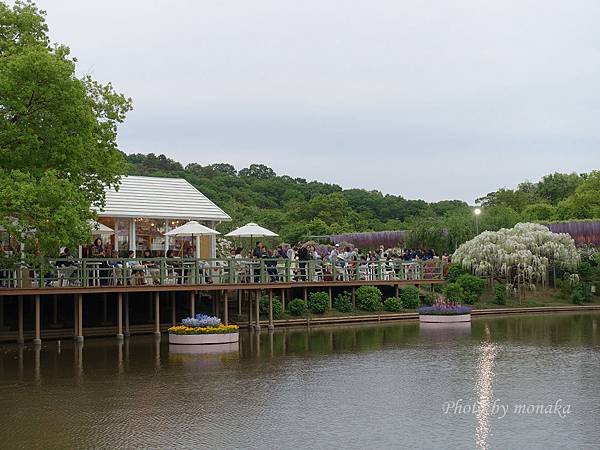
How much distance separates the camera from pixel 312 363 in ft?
66.0

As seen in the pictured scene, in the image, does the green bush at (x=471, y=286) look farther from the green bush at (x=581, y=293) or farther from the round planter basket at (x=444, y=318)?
the round planter basket at (x=444, y=318)

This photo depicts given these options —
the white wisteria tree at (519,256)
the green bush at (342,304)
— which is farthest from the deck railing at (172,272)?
the white wisteria tree at (519,256)

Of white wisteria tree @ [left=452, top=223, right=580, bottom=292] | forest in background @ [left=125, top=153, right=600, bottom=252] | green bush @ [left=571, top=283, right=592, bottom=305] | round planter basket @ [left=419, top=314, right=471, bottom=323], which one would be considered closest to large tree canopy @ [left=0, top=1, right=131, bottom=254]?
→ round planter basket @ [left=419, top=314, right=471, bottom=323]

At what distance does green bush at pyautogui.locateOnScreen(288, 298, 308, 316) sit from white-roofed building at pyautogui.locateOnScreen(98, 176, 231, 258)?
4.15 meters

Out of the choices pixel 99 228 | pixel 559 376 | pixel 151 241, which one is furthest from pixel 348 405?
pixel 151 241

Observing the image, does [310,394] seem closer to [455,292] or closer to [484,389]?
[484,389]

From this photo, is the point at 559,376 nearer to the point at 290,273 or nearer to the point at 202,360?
the point at 202,360

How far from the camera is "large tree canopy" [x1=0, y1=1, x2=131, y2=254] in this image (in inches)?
868

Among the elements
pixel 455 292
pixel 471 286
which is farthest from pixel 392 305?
pixel 471 286

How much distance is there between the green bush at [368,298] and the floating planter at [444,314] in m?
2.54

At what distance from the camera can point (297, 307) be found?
31625mm

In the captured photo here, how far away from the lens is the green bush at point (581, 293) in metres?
39.3

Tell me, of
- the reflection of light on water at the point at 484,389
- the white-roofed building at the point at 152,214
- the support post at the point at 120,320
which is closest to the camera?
the reflection of light on water at the point at 484,389

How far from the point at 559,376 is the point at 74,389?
9.72 meters
